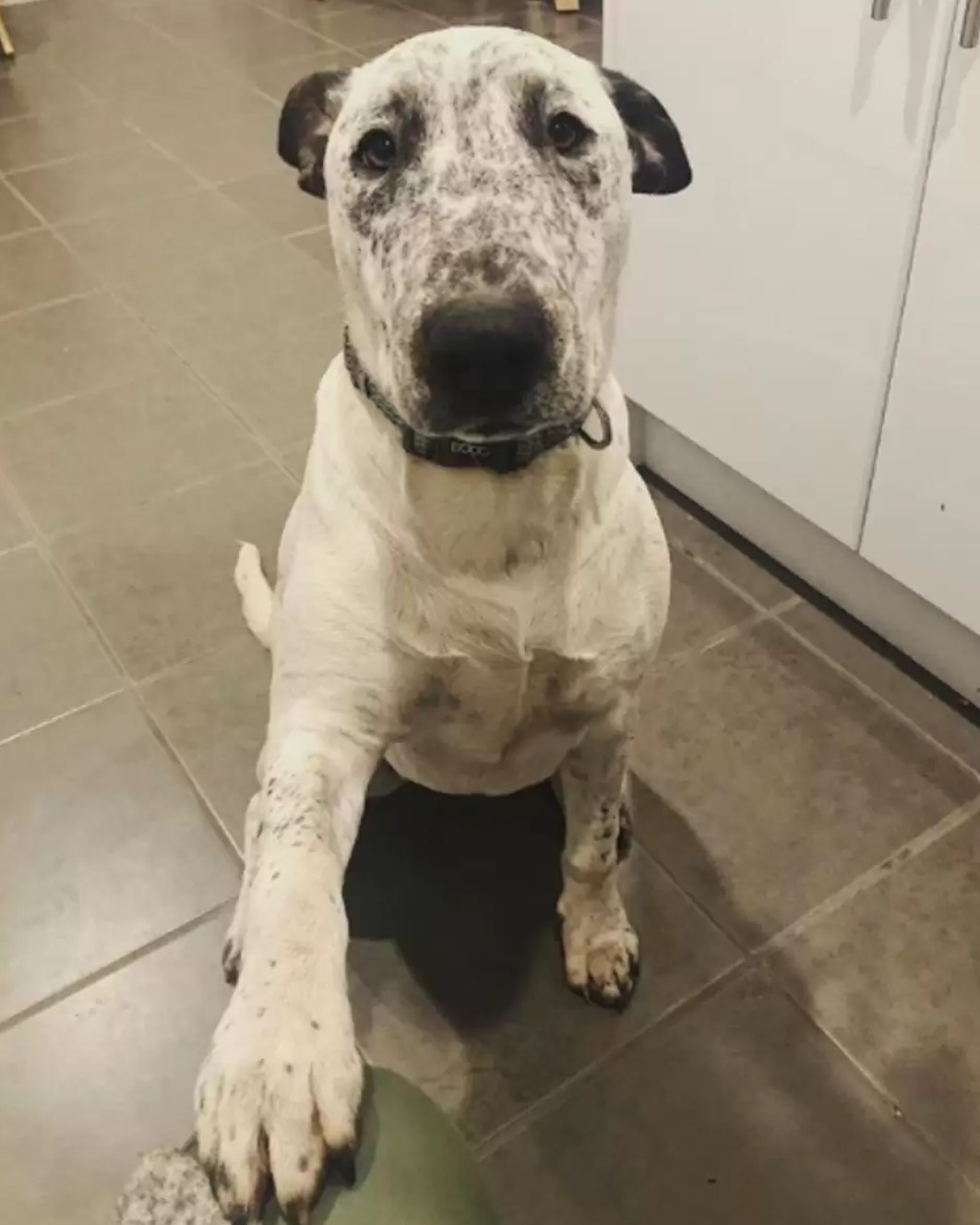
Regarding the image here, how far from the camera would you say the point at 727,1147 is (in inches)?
60.2

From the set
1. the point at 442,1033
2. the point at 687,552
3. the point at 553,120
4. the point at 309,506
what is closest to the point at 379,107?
the point at 553,120

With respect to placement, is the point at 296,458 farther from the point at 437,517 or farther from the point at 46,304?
the point at 437,517

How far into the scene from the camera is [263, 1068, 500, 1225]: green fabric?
93cm

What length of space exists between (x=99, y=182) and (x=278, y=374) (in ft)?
4.80

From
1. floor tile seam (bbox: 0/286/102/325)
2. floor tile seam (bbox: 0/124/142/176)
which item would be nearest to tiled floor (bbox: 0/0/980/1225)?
floor tile seam (bbox: 0/286/102/325)

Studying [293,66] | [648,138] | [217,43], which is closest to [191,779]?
[648,138]

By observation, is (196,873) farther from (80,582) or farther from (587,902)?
(80,582)

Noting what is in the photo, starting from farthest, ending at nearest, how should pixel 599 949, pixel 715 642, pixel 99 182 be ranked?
1. pixel 99 182
2. pixel 715 642
3. pixel 599 949

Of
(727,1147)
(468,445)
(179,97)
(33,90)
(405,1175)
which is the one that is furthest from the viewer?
(33,90)

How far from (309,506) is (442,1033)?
729 mm

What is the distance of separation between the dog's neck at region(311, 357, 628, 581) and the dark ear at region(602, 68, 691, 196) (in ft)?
1.00

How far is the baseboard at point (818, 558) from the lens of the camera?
6.91ft

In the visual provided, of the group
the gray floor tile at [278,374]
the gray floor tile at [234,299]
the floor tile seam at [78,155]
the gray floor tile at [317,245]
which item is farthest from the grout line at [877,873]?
the floor tile seam at [78,155]

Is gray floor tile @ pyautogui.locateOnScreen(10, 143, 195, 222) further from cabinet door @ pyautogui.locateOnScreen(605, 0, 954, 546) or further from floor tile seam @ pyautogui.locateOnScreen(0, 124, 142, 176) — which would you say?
cabinet door @ pyautogui.locateOnScreen(605, 0, 954, 546)
